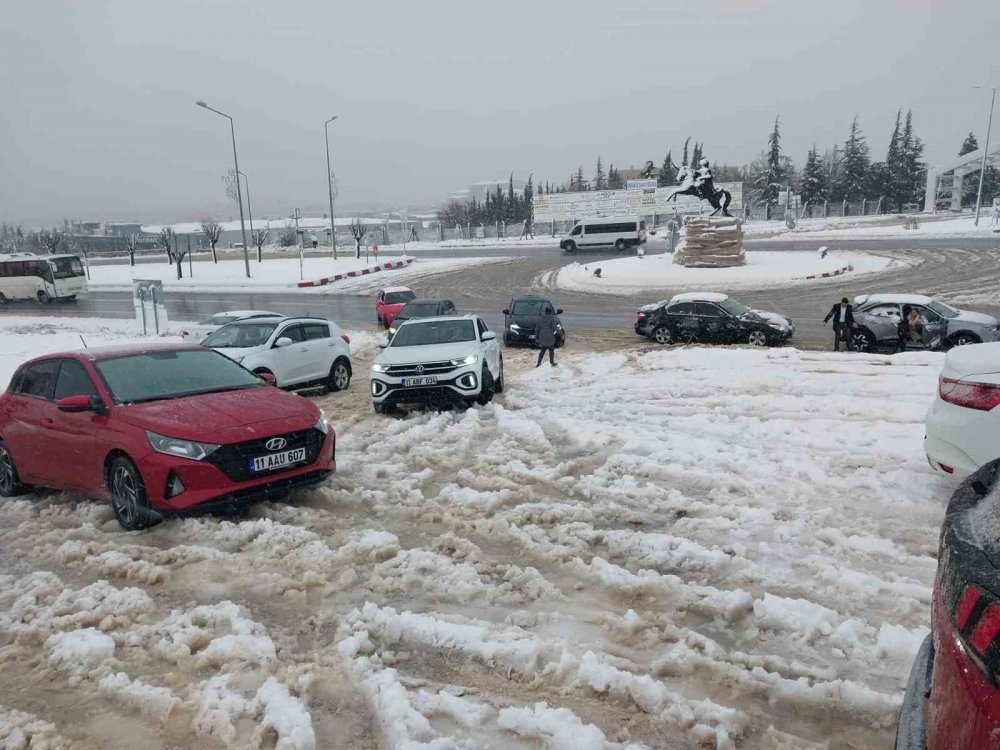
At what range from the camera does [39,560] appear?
5.54 metres

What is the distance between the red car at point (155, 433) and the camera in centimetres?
584

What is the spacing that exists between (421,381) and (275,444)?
4132 millimetres

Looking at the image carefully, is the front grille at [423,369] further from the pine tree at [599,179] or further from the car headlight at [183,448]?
the pine tree at [599,179]

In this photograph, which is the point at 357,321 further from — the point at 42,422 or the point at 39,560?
the point at 39,560

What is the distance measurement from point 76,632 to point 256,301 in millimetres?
31569

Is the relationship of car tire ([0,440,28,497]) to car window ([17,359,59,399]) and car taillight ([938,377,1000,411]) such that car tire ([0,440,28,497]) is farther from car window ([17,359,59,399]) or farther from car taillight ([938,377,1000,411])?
car taillight ([938,377,1000,411])

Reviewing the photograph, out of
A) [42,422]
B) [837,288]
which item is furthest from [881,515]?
[837,288]

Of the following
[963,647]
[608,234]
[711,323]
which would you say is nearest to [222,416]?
[963,647]

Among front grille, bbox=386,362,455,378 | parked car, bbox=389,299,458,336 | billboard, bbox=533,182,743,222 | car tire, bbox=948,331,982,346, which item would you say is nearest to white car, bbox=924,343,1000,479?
front grille, bbox=386,362,455,378

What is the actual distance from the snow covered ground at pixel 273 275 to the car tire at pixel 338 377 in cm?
2472

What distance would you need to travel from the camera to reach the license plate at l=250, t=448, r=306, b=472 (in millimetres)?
6043

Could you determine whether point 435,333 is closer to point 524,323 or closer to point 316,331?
point 316,331

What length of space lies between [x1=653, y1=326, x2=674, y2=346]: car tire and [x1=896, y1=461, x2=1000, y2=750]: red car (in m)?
16.7

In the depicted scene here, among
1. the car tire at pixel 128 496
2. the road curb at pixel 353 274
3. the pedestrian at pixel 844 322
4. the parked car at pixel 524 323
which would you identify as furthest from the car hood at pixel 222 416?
the road curb at pixel 353 274
